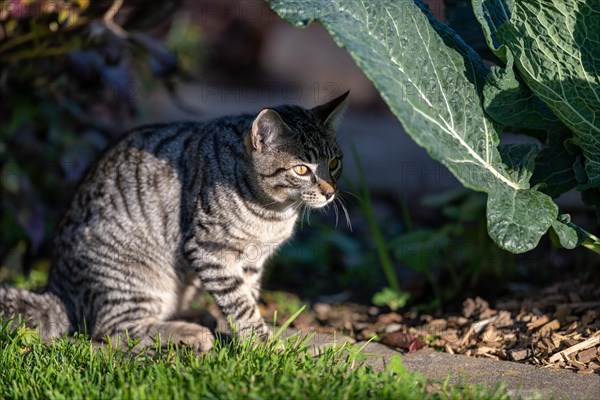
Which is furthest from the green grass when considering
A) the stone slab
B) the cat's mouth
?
the cat's mouth

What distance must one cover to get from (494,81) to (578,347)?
135 cm

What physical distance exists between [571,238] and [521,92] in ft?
2.57

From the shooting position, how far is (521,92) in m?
3.96

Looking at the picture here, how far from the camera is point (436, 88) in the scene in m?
3.75

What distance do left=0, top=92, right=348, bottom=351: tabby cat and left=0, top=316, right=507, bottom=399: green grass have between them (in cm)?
51

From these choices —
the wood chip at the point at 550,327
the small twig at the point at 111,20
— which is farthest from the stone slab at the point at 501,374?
the small twig at the point at 111,20

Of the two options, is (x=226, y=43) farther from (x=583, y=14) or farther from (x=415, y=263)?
(x=583, y=14)

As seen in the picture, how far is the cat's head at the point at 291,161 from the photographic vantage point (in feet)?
13.7

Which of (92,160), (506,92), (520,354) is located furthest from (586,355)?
(92,160)

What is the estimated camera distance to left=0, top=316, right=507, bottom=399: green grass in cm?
314

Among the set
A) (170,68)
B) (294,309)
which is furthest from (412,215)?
(170,68)

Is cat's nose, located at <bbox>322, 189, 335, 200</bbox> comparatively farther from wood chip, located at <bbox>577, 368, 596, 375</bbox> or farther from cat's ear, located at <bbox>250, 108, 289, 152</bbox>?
wood chip, located at <bbox>577, 368, 596, 375</bbox>

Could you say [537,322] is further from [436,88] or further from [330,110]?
[330,110]

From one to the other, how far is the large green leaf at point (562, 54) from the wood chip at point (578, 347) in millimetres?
941
